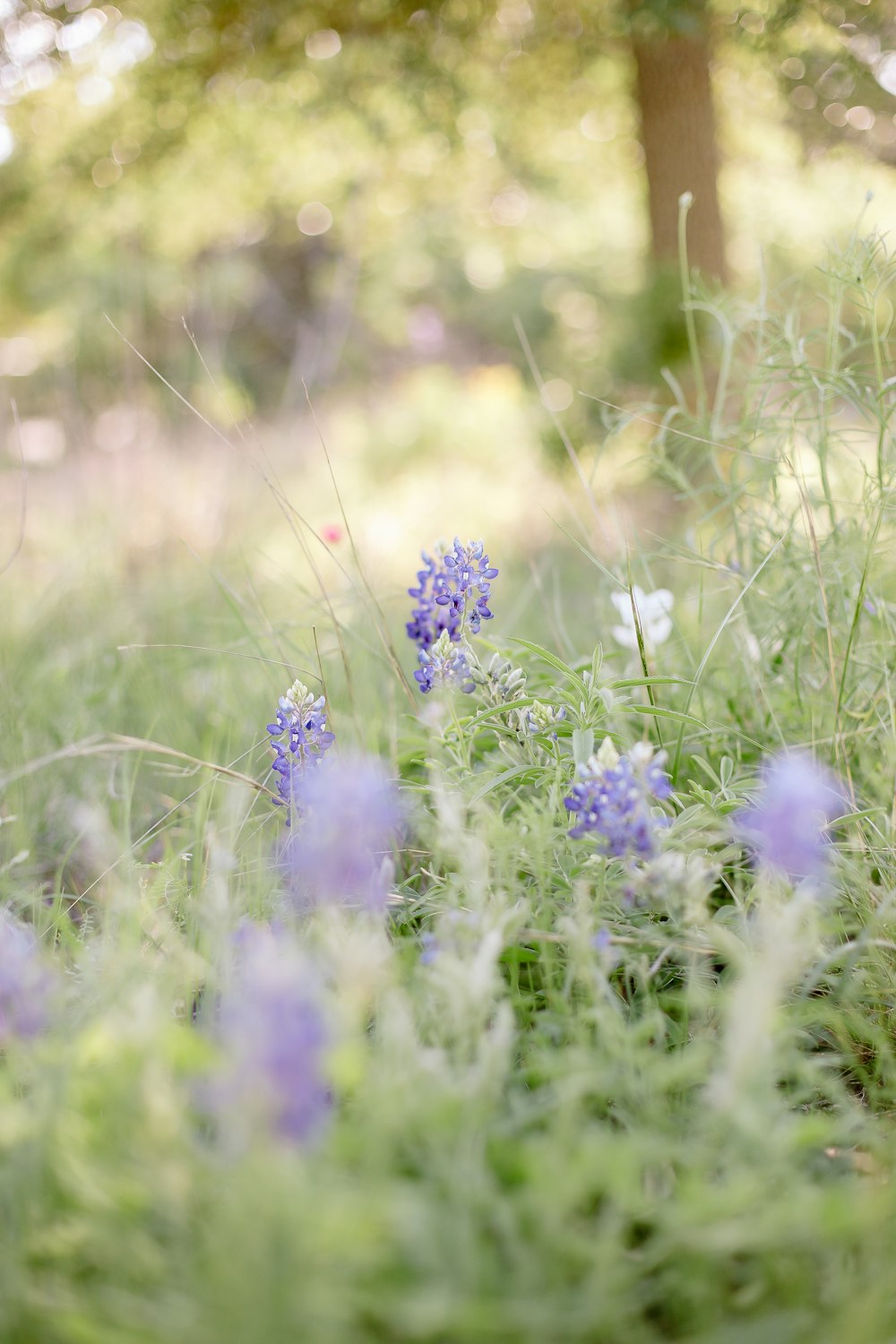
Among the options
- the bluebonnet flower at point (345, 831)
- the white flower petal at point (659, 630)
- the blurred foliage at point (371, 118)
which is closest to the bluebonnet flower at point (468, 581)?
the bluebonnet flower at point (345, 831)

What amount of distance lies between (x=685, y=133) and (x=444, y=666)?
175 inches

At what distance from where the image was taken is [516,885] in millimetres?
1386

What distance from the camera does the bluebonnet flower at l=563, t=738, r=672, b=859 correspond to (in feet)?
4.16

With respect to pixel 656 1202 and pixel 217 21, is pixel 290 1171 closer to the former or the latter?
pixel 656 1202

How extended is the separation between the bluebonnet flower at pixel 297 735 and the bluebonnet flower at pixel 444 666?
6.8 inches

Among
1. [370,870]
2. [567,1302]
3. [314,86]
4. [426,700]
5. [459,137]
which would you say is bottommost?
[567,1302]

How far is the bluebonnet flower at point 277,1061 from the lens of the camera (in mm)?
806

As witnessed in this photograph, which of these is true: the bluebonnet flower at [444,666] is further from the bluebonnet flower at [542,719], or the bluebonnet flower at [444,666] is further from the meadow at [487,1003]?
the bluebonnet flower at [542,719]

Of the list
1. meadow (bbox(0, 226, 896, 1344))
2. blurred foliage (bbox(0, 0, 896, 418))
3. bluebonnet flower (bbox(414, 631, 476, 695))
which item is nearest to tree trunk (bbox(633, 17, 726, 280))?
blurred foliage (bbox(0, 0, 896, 418))

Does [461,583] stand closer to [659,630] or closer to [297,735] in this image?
[297,735]

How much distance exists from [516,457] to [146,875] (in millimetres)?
6220

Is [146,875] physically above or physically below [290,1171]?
above

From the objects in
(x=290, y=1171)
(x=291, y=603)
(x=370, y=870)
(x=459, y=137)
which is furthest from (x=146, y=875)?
(x=459, y=137)

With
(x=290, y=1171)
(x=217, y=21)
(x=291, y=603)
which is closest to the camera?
(x=290, y=1171)
